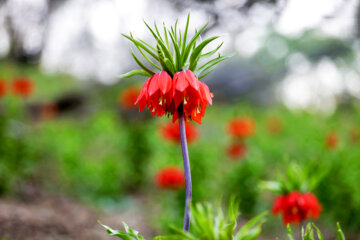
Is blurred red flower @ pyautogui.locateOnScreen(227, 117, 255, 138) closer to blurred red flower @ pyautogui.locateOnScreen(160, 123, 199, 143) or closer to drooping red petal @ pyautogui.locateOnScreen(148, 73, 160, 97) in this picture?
blurred red flower @ pyautogui.locateOnScreen(160, 123, 199, 143)

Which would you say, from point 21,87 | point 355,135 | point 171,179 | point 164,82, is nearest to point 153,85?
point 164,82

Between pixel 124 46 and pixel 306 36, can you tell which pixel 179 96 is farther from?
pixel 124 46

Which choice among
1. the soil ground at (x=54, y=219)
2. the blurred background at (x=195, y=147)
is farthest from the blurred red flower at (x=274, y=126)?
the soil ground at (x=54, y=219)

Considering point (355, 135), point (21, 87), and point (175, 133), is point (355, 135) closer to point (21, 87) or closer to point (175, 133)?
point (175, 133)

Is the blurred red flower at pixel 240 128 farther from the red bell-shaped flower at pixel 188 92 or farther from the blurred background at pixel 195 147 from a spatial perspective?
the red bell-shaped flower at pixel 188 92

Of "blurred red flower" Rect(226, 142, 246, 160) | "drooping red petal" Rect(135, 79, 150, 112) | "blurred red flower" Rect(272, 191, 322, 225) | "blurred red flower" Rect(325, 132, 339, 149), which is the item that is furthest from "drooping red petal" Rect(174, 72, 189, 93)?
"blurred red flower" Rect(226, 142, 246, 160)

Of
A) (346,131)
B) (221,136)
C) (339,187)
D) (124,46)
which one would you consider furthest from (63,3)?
(339,187)
